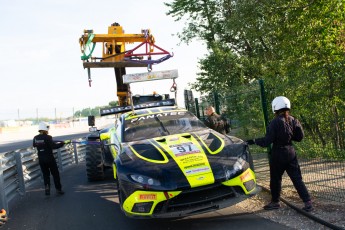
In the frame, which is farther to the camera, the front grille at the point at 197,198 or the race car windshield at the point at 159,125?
the race car windshield at the point at 159,125

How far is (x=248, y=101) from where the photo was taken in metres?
7.59

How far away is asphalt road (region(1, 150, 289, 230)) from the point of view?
4.87m

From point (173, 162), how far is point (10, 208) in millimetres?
4380

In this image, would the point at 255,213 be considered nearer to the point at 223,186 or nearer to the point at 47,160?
the point at 223,186

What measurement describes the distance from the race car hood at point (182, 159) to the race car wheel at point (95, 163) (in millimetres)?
3523

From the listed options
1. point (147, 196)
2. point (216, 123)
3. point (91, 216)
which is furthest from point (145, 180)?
point (216, 123)

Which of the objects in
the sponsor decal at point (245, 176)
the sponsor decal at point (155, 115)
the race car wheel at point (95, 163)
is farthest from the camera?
the race car wheel at point (95, 163)

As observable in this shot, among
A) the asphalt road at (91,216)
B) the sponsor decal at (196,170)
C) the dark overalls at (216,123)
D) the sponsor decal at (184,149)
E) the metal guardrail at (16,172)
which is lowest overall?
the asphalt road at (91,216)

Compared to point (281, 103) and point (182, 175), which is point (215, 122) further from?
point (182, 175)

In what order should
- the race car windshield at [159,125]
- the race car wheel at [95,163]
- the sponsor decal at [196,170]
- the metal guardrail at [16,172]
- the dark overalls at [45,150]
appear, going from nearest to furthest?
1. the sponsor decal at [196,170]
2. the race car windshield at [159,125]
3. the metal guardrail at [16,172]
4. the dark overalls at [45,150]
5. the race car wheel at [95,163]

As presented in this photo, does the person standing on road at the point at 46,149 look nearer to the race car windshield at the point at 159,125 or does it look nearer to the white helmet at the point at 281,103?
the race car windshield at the point at 159,125

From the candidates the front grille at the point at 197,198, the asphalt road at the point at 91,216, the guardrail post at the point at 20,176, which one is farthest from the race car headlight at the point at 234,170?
the guardrail post at the point at 20,176

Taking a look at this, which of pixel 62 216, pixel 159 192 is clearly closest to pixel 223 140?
pixel 159 192

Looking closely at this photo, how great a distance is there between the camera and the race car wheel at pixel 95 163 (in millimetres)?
8875
